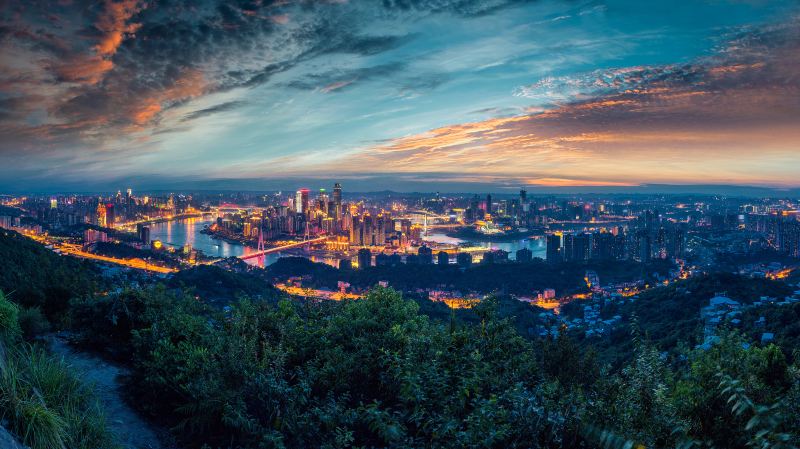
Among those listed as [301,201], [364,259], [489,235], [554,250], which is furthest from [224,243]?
[554,250]

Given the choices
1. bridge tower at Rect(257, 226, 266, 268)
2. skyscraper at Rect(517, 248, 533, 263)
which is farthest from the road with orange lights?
skyscraper at Rect(517, 248, 533, 263)

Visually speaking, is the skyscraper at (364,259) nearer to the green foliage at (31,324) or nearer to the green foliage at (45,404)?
the green foliage at (31,324)

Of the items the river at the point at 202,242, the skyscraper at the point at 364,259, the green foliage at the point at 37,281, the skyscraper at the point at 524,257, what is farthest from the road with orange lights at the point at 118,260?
the skyscraper at the point at 524,257

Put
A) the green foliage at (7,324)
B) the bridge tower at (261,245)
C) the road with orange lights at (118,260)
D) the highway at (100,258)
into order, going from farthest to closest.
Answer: the bridge tower at (261,245) → the road with orange lights at (118,260) → the highway at (100,258) → the green foliage at (7,324)

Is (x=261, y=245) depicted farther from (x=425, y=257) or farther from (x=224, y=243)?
(x=425, y=257)

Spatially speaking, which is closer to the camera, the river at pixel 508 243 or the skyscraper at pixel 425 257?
the skyscraper at pixel 425 257

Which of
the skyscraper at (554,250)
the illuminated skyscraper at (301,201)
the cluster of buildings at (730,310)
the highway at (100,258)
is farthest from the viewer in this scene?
the illuminated skyscraper at (301,201)

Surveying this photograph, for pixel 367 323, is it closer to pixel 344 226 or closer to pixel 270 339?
pixel 270 339

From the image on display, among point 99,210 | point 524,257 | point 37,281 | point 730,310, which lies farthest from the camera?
point 99,210
